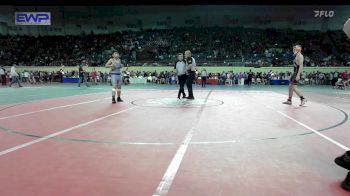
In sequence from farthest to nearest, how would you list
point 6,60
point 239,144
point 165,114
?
point 6,60 < point 165,114 < point 239,144

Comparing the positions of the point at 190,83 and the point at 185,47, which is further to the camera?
the point at 185,47

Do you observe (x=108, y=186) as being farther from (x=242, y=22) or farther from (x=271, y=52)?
(x=242, y=22)

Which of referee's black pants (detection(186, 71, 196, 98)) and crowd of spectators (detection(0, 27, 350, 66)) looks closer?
referee's black pants (detection(186, 71, 196, 98))

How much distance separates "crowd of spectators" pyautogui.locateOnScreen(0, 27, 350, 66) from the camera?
33.9 m

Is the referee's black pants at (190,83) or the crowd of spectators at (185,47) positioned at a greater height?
the crowd of spectators at (185,47)

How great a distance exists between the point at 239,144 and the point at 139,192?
254 centimetres

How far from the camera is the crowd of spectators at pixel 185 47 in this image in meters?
33.9

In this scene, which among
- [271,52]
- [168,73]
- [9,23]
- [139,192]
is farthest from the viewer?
[9,23]

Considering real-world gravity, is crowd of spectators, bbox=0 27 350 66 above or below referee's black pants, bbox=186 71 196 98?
above

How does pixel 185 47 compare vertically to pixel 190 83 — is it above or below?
above

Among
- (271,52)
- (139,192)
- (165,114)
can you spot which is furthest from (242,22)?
(139,192)

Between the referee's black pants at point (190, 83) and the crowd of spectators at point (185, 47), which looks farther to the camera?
the crowd of spectators at point (185, 47)

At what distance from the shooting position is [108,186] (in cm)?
355

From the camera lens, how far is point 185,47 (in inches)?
1437
